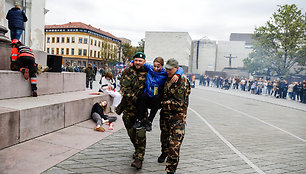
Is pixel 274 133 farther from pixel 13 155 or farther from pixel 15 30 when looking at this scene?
pixel 15 30

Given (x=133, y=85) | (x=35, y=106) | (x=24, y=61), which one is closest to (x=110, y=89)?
(x=24, y=61)

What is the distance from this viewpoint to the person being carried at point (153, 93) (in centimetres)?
394

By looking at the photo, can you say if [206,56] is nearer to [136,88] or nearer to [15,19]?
[15,19]

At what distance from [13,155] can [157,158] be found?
8.55 ft

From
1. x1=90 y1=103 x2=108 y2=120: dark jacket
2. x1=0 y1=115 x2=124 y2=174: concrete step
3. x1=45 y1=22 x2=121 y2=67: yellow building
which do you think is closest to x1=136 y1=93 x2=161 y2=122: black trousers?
x1=0 y1=115 x2=124 y2=174: concrete step

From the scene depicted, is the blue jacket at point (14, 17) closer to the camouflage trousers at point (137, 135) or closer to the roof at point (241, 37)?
the camouflage trousers at point (137, 135)

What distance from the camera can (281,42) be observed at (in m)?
37.9

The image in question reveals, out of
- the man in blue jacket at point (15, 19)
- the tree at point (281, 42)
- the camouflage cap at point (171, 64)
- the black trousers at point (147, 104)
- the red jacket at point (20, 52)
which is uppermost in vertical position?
the tree at point (281, 42)

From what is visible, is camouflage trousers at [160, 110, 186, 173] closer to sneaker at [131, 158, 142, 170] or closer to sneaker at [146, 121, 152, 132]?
sneaker at [146, 121, 152, 132]

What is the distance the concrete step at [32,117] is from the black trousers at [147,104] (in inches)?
98.4

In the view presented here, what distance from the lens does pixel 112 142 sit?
5660 mm

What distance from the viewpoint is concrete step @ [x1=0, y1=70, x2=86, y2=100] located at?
18.9ft

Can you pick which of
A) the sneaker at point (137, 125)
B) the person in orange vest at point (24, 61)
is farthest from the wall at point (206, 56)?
the sneaker at point (137, 125)

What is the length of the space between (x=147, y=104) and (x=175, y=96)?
1.75 feet
